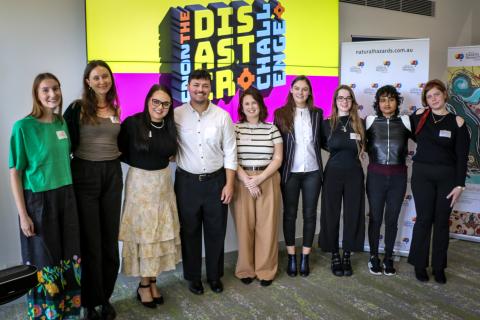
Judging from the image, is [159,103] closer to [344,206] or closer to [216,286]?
[216,286]

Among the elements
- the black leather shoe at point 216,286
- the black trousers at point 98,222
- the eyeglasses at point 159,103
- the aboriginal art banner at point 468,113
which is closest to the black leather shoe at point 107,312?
the black trousers at point 98,222

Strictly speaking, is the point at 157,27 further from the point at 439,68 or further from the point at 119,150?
the point at 439,68

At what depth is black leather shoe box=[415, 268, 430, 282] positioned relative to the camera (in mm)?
3314

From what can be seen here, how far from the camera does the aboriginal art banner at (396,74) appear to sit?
3.84 metres

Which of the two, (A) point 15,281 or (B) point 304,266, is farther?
(B) point 304,266

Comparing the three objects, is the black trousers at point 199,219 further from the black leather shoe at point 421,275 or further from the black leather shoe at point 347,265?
the black leather shoe at point 421,275

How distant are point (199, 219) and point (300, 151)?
978 mm

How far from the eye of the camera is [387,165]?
11.2 feet

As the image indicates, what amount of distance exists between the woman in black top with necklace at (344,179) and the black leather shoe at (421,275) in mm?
478

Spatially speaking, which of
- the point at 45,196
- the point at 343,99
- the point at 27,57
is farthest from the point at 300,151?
the point at 27,57

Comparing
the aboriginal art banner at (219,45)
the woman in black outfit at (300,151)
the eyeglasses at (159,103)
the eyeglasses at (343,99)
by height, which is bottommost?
the woman in black outfit at (300,151)

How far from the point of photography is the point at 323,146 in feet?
11.4

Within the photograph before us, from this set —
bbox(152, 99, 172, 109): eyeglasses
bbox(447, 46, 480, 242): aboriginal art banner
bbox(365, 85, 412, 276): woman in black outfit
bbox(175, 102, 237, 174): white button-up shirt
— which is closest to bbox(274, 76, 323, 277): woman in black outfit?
bbox(365, 85, 412, 276): woman in black outfit

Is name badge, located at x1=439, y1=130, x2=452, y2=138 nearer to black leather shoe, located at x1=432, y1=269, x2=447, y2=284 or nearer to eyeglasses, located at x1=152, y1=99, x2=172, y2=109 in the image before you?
black leather shoe, located at x1=432, y1=269, x2=447, y2=284
